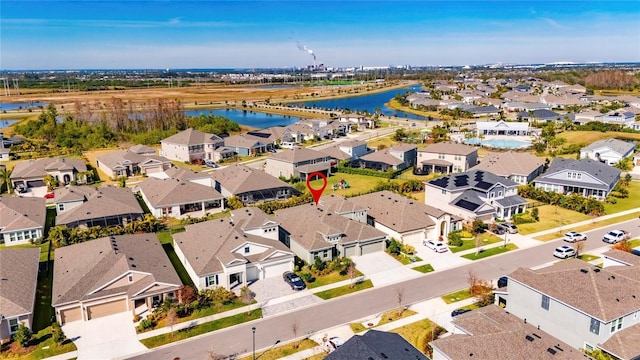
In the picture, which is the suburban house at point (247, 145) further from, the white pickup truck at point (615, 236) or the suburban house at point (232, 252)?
the white pickup truck at point (615, 236)

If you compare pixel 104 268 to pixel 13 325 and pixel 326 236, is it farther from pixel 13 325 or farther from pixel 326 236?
pixel 326 236

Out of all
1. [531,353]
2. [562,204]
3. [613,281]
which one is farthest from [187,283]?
[562,204]

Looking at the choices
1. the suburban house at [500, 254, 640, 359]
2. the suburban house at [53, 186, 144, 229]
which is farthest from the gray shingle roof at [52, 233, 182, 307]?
the suburban house at [500, 254, 640, 359]

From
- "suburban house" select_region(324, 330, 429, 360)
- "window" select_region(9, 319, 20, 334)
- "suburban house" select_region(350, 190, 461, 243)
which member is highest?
"suburban house" select_region(324, 330, 429, 360)

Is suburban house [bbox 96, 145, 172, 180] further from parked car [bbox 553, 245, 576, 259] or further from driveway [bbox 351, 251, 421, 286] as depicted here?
parked car [bbox 553, 245, 576, 259]

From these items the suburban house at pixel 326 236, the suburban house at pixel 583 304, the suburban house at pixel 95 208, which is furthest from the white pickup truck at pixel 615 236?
the suburban house at pixel 95 208

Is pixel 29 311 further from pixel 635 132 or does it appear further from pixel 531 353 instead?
pixel 635 132
